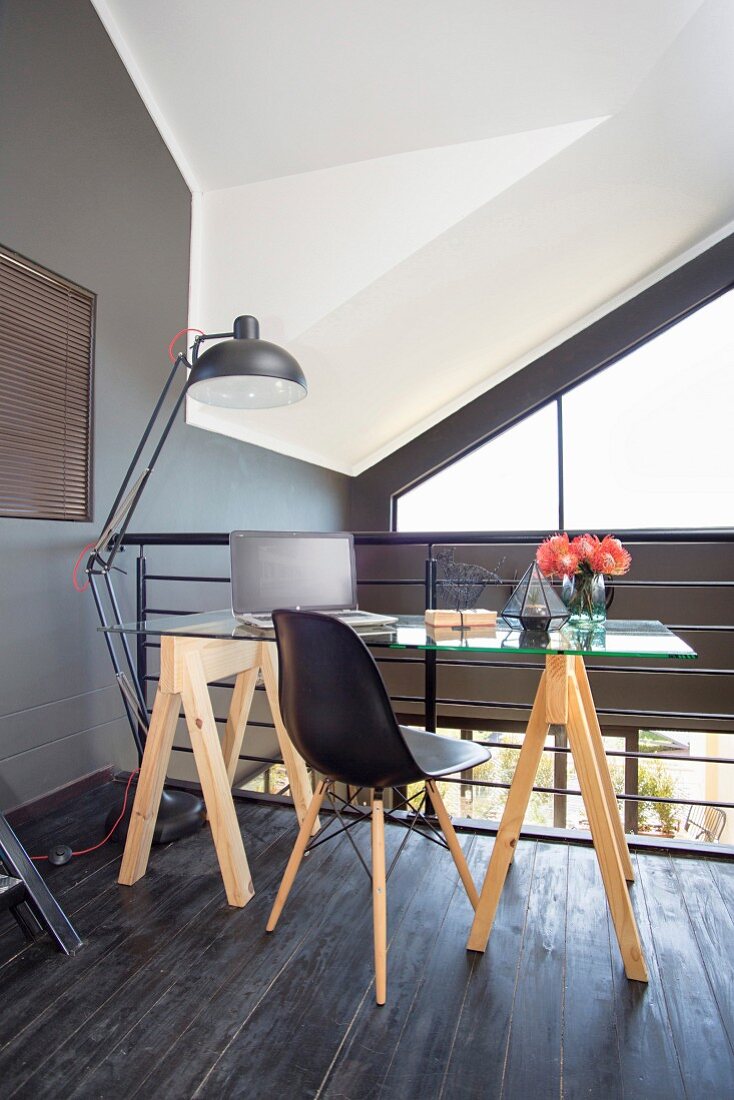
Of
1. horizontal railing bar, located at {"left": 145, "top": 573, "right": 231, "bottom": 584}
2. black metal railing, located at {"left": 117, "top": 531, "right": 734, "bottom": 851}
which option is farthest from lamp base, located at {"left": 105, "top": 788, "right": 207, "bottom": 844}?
black metal railing, located at {"left": 117, "top": 531, "right": 734, "bottom": 851}

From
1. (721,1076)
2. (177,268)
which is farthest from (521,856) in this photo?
(177,268)

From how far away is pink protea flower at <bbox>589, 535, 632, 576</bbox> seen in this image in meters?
1.68

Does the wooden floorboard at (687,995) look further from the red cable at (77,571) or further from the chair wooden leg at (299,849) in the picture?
the red cable at (77,571)

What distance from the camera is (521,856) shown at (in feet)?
6.70

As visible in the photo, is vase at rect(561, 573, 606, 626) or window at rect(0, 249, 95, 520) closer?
vase at rect(561, 573, 606, 626)

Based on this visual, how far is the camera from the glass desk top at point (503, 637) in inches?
54.1

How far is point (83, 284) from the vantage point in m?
2.60

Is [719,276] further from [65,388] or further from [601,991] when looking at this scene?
[601,991]

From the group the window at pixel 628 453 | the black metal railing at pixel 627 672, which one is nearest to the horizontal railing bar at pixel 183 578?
the black metal railing at pixel 627 672

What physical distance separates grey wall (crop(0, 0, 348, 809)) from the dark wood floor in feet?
2.25

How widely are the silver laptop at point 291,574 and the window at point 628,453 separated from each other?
3396mm

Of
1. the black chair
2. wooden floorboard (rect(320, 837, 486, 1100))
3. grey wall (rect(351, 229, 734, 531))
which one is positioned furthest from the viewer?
grey wall (rect(351, 229, 734, 531))

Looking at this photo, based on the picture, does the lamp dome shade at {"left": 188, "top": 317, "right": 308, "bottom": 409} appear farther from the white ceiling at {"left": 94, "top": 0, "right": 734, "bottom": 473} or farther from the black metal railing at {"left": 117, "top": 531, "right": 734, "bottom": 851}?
the black metal railing at {"left": 117, "top": 531, "right": 734, "bottom": 851}

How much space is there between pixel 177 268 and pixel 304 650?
2.43m
